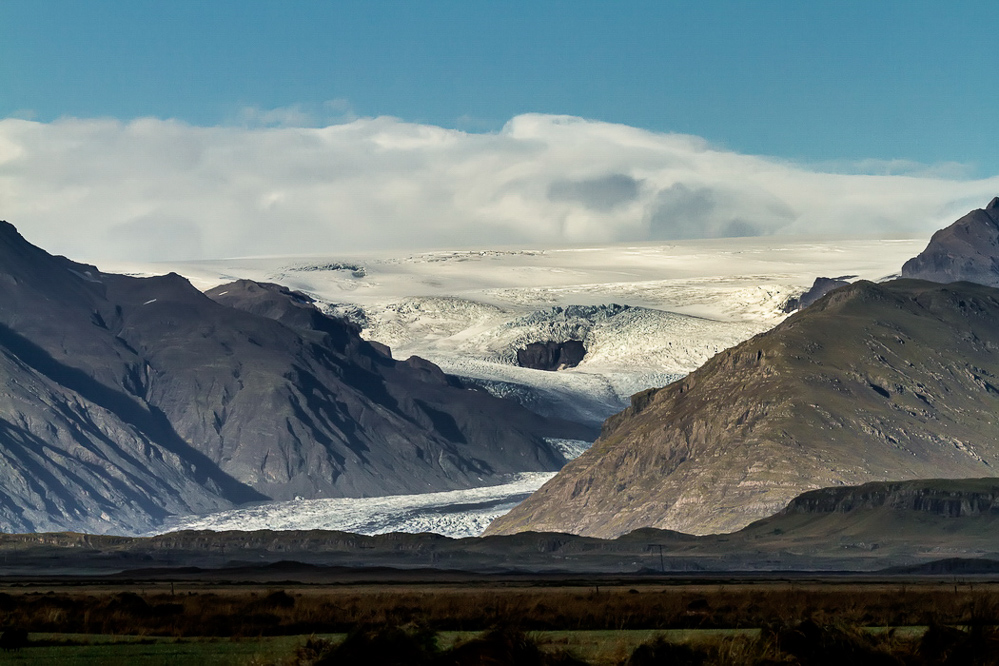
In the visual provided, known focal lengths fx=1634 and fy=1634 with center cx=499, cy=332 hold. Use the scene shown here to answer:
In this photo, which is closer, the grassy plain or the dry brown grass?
the grassy plain

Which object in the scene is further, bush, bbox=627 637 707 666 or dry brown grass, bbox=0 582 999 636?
dry brown grass, bbox=0 582 999 636

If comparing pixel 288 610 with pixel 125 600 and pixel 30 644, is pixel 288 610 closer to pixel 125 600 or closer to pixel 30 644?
pixel 125 600

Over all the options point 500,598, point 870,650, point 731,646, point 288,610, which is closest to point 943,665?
point 870,650

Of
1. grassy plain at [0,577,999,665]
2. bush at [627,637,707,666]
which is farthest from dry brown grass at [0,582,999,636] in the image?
bush at [627,637,707,666]

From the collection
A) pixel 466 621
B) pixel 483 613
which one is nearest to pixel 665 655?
pixel 466 621

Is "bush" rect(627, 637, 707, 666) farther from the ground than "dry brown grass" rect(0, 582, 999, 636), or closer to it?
farther from the ground

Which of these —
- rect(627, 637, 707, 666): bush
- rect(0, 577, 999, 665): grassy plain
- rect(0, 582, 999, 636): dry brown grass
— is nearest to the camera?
rect(627, 637, 707, 666): bush

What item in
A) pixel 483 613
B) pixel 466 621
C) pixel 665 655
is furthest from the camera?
pixel 483 613

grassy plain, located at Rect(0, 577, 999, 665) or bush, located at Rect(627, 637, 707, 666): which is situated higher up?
bush, located at Rect(627, 637, 707, 666)

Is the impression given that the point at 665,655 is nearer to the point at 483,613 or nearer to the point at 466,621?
the point at 466,621

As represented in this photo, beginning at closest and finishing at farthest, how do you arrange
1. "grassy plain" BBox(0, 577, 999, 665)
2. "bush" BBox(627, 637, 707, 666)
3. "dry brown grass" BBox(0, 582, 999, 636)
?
"bush" BBox(627, 637, 707, 666) → "grassy plain" BBox(0, 577, 999, 665) → "dry brown grass" BBox(0, 582, 999, 636)

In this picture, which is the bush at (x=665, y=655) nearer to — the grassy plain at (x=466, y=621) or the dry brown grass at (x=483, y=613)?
the grassy plain at (x=466, y=621)

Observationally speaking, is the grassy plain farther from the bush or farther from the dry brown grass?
the bush
